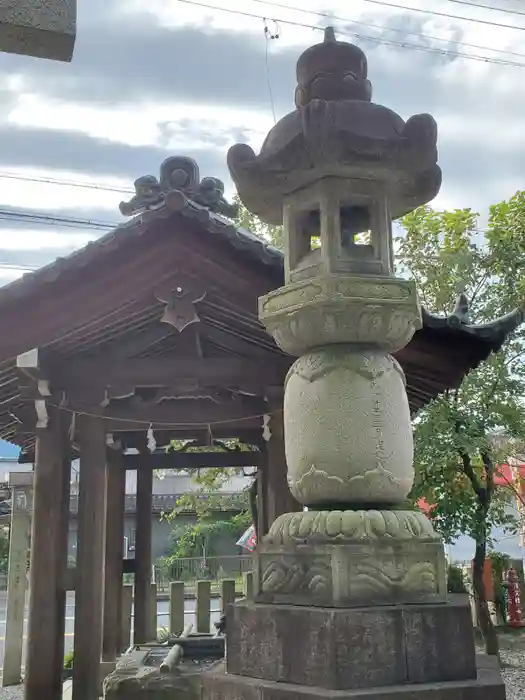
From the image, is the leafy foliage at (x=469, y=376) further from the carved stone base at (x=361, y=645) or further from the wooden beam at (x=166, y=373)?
the carved stone base at (x=361, y=645)

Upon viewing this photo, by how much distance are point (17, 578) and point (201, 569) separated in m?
15.8

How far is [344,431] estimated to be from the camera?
10.3 feet

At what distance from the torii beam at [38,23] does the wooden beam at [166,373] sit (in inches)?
143

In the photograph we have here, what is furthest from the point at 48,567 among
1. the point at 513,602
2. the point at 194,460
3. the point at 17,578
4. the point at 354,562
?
the point at 513,602

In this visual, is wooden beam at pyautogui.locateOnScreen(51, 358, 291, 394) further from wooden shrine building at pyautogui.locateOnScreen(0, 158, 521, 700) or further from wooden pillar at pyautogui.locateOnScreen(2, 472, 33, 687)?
wooden pillar at pyautogui.locateOnScreen(2, 472, 33, 687)

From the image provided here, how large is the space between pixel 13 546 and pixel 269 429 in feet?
24.2

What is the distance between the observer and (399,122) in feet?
11.1

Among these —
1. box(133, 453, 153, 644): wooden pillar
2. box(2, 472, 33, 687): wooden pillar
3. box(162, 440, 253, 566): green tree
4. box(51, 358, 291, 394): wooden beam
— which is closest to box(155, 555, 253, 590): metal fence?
box(162, 440, 253, 566): green tree

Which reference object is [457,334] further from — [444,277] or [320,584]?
[444,277]

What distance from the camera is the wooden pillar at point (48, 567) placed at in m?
5.56

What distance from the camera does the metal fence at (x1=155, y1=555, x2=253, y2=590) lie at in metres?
25.8

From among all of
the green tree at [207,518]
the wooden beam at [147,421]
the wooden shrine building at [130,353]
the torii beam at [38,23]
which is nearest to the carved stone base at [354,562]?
the wooden shrine building at [130,353]

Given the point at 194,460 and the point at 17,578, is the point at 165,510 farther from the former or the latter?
the point at 194,460

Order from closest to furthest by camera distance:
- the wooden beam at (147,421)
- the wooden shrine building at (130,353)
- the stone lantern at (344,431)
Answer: the stone lantern at (344,431), the wooden shrine building at (130,353), the wooden beam at (147,421)
